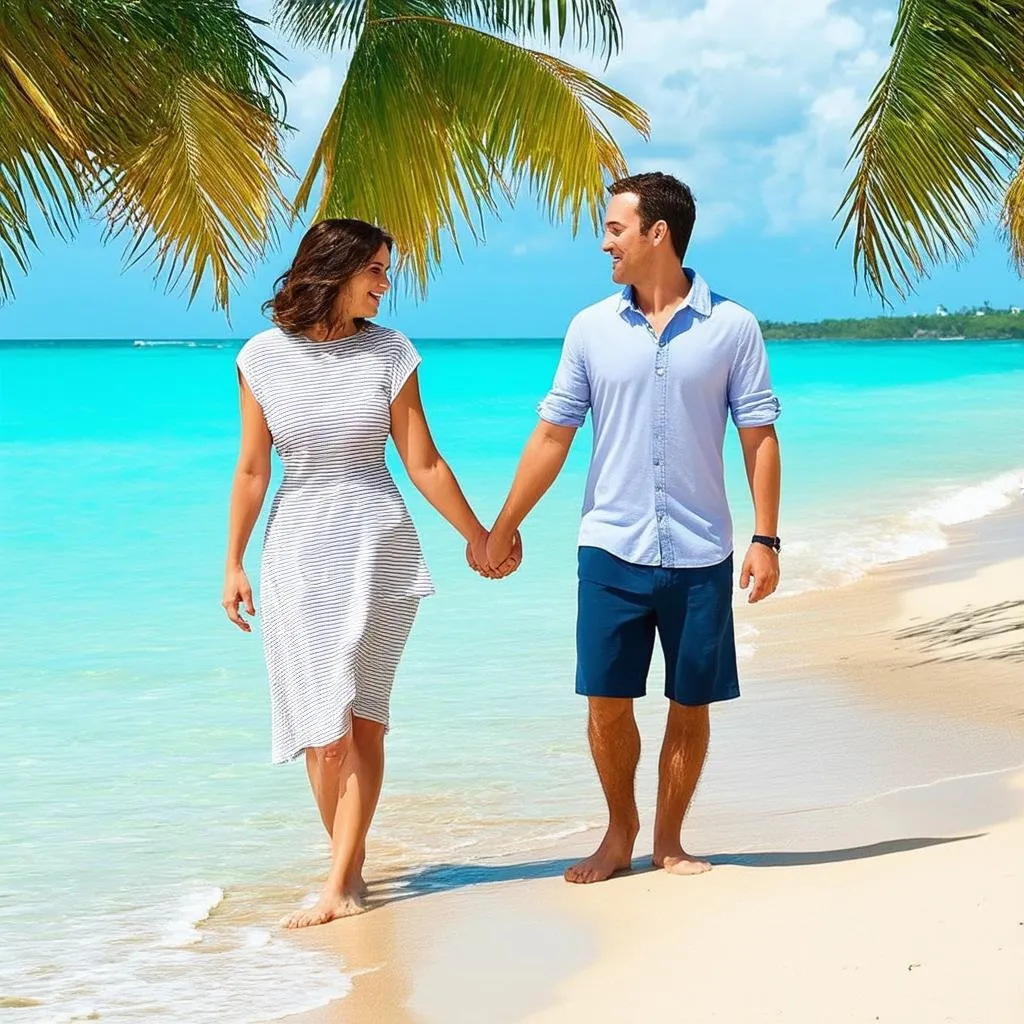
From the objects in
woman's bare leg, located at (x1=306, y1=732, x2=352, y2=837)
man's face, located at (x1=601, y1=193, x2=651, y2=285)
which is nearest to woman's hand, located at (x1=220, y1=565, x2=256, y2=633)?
woman's bare leg, located at (x1=306, y1=732, x2=352, y2=837)

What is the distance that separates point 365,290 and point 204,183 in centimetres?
406

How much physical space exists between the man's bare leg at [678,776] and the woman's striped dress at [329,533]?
2.45ft

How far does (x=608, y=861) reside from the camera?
427 centimetres

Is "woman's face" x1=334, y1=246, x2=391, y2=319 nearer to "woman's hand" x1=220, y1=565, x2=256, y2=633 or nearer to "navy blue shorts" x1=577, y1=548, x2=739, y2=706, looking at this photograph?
"woman's hand" x1=220, y1=565, x2=256, y2=633

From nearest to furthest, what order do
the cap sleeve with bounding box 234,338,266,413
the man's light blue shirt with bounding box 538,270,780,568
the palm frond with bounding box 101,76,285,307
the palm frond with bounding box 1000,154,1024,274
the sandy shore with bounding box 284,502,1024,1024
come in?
the sandy shore with bounding box 284,502,1024,1024
the man's light blue shirt with bounding box 538,270,780,568
the cap sleeve with bounding box 234,338,266,413
the palm frond with bounding box 101,76,285,307
the palm frond with bounding box 1000,154,1024,274

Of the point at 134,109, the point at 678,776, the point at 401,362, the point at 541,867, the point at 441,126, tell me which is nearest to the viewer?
the point at 401,362

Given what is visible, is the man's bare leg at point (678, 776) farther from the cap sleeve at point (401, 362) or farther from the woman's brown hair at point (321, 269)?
the woman's brown hair at point (321, 269)

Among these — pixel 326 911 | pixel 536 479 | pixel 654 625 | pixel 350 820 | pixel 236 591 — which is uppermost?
pixel 536 479

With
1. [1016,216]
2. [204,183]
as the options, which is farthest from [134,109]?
[1016,216]

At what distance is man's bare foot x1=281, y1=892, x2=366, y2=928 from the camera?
4.11 meters

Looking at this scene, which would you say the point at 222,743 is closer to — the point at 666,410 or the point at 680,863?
the point at 680,863

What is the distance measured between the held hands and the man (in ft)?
0.77

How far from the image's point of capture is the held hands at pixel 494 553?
4.36 metres

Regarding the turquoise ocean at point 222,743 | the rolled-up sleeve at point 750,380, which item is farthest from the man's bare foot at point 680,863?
the rolled-up sleeve at point 750,380
